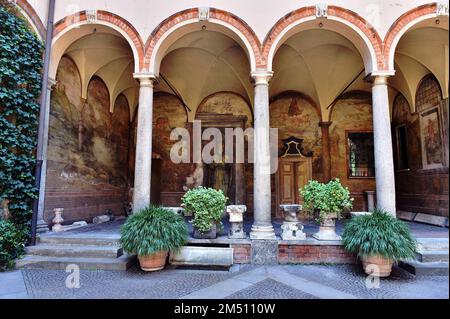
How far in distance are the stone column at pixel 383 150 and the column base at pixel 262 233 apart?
243 centimetres

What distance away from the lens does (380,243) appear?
4820 millimetres

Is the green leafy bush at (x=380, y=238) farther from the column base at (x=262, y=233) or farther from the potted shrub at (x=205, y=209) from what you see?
the potted shrub at (x=205, y=209)

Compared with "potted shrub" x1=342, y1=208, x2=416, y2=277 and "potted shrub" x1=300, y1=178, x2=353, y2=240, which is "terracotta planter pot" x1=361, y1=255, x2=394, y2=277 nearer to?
"potted shrub" x1=342, y1=208, x2=416, y2=277

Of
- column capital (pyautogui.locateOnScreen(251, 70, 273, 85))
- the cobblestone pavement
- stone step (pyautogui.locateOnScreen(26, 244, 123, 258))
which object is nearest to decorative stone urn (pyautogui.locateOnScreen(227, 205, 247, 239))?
the cobblestone pavement

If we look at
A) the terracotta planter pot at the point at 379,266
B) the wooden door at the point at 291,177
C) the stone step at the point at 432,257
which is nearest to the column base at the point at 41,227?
the terracotta planter pot at the point at 379,266

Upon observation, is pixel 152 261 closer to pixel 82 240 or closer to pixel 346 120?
pixel 82 240

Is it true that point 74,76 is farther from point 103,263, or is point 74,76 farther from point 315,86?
point 315,86

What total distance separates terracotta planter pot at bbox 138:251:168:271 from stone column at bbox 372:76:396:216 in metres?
4.65

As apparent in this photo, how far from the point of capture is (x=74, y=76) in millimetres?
8109

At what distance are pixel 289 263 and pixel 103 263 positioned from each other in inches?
141

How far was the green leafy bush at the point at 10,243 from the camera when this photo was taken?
17.1 feet

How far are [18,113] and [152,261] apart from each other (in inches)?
164

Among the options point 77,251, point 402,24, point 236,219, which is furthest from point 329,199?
point 77,251
